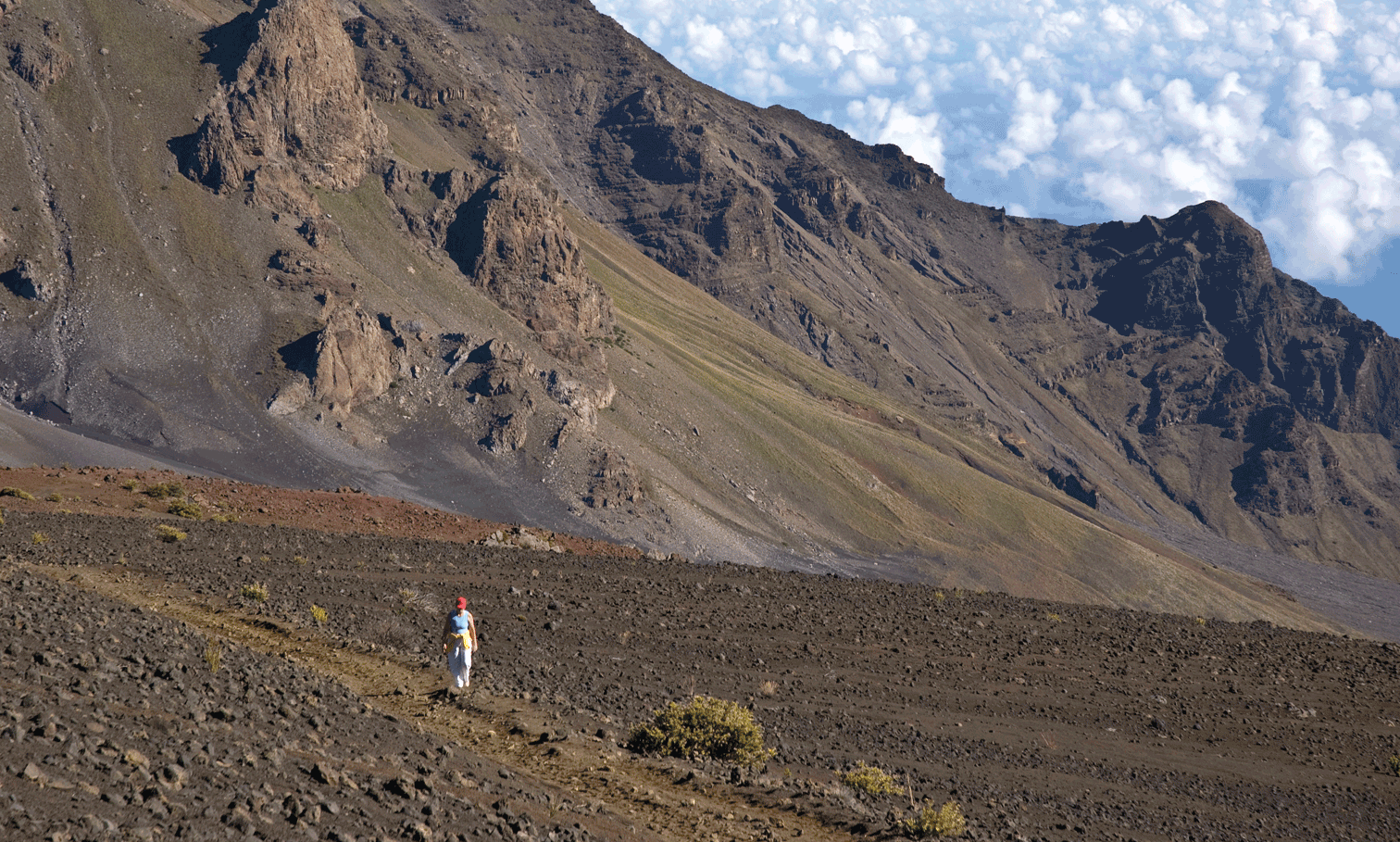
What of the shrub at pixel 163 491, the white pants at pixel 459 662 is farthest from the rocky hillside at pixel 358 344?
the white pants at pixel 459 662

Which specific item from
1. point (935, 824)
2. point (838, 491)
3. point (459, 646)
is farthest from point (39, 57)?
point (935, 824)

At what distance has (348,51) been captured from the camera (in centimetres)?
11538

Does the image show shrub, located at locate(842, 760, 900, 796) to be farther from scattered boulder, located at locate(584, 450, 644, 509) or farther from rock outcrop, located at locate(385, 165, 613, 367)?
rock outcrop, located at locate(385, 165, 613, 367)

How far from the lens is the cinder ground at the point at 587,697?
31.9 ft

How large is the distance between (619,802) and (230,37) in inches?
4487

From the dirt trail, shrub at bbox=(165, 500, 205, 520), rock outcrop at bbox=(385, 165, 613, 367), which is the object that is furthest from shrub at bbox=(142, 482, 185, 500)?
rock outcrop at bbox=(385, 165, 613, 367)

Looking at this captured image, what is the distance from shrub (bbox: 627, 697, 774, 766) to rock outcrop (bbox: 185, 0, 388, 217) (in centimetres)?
9386

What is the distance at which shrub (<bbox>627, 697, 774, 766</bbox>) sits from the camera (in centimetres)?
1512

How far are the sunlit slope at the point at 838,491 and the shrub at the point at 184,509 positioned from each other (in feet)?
208

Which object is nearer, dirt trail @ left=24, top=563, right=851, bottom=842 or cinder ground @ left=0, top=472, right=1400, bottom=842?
cinder ground @ left=0, top=472, right=1400, bottom=842

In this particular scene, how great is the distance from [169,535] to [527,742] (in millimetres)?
17181


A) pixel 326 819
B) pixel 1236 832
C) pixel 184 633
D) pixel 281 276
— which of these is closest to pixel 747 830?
pixel 326 819

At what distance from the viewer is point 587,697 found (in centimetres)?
1828

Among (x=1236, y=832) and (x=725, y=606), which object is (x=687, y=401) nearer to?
(x=725, y=606)
